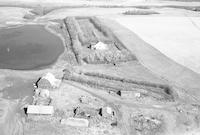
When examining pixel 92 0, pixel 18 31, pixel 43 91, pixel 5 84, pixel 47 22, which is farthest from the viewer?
pixel 92 0

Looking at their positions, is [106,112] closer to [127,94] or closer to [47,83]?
[127,94]

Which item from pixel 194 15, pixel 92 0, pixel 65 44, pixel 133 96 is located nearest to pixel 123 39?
pixel 65 44

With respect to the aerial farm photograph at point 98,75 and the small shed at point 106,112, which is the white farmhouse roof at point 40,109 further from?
the small shed at point 106,112

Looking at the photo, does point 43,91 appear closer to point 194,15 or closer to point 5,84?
point 5,84

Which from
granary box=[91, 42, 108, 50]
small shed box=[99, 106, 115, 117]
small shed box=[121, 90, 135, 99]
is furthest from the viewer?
granary box=[91, 42, 108, 50]

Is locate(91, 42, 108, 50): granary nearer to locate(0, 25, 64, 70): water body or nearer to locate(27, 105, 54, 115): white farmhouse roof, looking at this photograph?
locate(0, 25, 64, 70): water body

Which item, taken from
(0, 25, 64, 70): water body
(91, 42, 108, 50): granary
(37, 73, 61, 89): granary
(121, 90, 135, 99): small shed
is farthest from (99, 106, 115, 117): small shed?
(91, 42, 108, 50): granary
